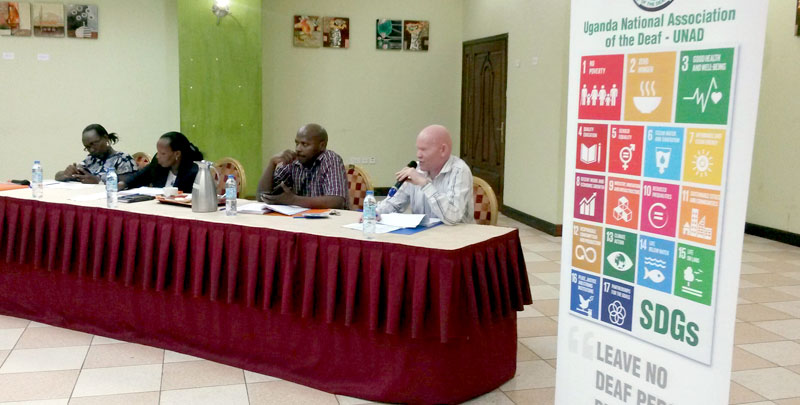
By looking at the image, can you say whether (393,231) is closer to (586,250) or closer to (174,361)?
(586,250)

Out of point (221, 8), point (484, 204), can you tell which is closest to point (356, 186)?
point (484, 204)

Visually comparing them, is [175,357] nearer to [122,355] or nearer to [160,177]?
[122,355]

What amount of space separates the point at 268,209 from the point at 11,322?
1785mm

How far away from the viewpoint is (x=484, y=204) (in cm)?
369

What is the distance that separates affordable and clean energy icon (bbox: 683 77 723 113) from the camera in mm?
1741

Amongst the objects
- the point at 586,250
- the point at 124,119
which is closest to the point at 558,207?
the point at 586,250

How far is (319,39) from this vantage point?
8523 mm

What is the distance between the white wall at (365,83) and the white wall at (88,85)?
1291 millimetres

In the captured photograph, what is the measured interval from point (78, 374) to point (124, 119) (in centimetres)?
535

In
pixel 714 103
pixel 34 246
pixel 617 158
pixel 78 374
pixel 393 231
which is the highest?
pixel 714 103

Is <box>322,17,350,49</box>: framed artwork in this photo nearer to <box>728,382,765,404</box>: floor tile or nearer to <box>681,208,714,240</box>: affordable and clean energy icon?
<box>728,382,765,404</box>: floor tile

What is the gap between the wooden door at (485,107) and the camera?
25.7 feet

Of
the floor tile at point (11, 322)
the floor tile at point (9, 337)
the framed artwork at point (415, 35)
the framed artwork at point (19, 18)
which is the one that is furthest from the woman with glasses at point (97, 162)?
the framed artwork at point (415, 35)

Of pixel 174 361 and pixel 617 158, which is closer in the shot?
pixel 617 158
